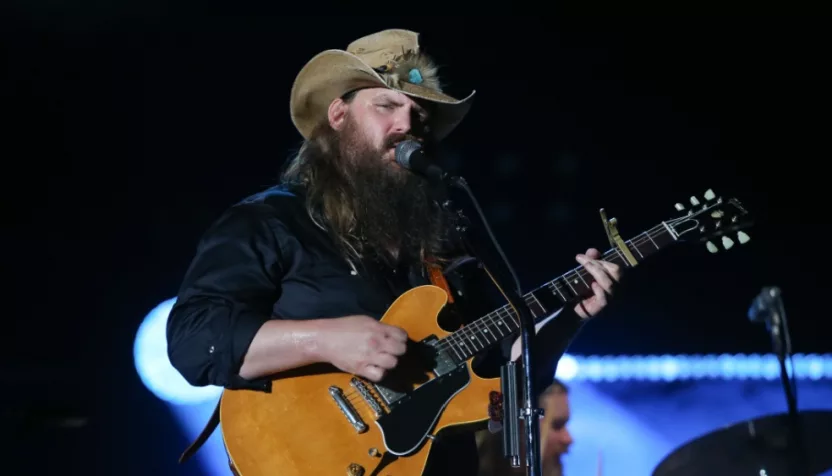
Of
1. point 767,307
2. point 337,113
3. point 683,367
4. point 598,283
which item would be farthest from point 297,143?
point 683,367

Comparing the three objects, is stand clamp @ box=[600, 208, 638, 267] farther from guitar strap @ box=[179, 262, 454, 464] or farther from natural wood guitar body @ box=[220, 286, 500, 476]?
natural wood guitar body @ box=[220, 286, 500, 476]

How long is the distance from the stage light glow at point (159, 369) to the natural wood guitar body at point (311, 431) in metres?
2.53

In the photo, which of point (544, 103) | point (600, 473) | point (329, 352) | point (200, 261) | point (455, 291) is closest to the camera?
point (329, 352)

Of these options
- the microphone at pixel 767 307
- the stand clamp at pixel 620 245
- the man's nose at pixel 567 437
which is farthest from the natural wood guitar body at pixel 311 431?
the man's nose at pixel 567 437

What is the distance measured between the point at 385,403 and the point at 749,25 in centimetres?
400

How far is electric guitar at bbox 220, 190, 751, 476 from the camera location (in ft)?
7.95

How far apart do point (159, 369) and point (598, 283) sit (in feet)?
9.68

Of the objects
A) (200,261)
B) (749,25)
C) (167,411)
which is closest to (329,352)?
(200,261)

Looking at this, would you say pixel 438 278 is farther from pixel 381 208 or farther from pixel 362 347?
pixel 362 347

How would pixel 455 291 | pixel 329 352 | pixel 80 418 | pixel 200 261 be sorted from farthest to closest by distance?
pixel 80 418
pixel 455 291
pixel 200 261
pixel 329 352

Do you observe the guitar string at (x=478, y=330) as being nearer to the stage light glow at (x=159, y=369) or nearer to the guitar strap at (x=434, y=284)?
the guitar strap at (x=434, y=284)

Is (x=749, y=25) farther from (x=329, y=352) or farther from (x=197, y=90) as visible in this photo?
(x=329, y=352)

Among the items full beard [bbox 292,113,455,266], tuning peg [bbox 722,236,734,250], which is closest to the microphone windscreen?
full beard [bbox 292,113,455,266]

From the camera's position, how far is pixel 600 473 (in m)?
5.16
